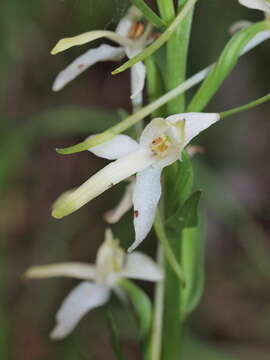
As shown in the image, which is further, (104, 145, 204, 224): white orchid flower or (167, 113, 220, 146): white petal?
(104, 145, 204, 224): white orchid flower

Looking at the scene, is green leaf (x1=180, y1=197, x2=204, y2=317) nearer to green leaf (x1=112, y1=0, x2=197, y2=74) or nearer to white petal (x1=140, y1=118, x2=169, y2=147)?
white petal (x1=140, y1=118, x2=169, y2=147)

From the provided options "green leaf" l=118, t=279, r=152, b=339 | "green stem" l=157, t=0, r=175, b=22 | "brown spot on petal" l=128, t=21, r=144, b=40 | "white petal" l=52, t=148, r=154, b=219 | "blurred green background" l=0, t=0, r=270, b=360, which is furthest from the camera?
"blurred green background" l=0, t=0, r=270, b=360

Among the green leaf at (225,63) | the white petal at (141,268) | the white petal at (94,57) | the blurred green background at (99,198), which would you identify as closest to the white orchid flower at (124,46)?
the white petal at (94,57)

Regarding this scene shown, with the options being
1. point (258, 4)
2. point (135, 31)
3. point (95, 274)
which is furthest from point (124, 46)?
point (95, 274)

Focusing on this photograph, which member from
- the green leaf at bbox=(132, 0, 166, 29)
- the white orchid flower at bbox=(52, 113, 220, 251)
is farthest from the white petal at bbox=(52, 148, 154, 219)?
the green leaf at bbox=(132, 0, 166, 29)

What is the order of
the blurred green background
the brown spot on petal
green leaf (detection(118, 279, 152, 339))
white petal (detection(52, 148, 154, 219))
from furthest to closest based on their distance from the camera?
the blurred green background < green leaf (detection(118, 279, 152, 339)) < the brown spot on petal < white petal (detection(52, 148, 154, 219))

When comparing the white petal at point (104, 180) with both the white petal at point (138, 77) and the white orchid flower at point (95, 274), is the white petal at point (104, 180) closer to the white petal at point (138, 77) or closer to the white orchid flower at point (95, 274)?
the white petal at point (138, 77)
